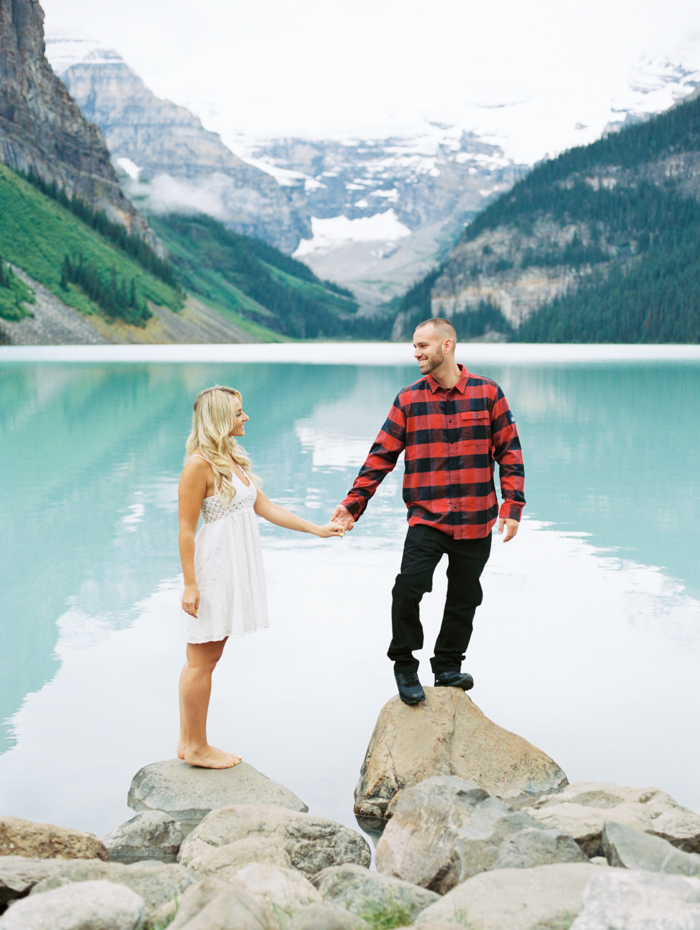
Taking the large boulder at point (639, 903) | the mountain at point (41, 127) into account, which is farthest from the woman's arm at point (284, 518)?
the mountain at point (41, 127)

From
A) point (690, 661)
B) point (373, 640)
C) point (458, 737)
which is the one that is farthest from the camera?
point (373, 640)

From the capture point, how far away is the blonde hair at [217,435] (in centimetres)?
553

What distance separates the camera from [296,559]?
1227 centimetres

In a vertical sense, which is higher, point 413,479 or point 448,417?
point 448,417

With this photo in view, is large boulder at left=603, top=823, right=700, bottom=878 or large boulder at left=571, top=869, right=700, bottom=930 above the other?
large boulder at left=571, top=869, right=700, bottom=930

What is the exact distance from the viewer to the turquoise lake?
6359 mm

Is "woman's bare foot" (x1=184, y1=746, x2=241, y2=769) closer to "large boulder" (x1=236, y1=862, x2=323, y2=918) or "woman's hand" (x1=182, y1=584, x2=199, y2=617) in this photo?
"woman's hand" (x1=182, y1=584, x2=199, y2=617)

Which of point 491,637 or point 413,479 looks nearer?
point 413,479

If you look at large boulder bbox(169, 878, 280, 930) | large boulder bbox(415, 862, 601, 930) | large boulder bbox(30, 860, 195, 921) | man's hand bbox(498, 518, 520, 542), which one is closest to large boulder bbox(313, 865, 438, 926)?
large boulder bbox(415, 862, 601, 930)

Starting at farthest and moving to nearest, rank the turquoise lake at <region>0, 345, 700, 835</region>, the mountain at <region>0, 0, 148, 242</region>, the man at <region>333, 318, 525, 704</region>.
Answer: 1. the mountain at <region>0, 0, 148, 242</region>
2. the turquoise lake at <region>0, 345, 700, 835</region>
3. the man at <region>333, 318, 525, 704</region>

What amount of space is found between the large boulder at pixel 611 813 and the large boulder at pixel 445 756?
0.84 ft

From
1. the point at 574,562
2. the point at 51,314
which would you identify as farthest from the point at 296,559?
the point at 51,314

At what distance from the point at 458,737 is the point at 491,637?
279cm

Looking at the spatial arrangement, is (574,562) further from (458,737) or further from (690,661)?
(458,737)
